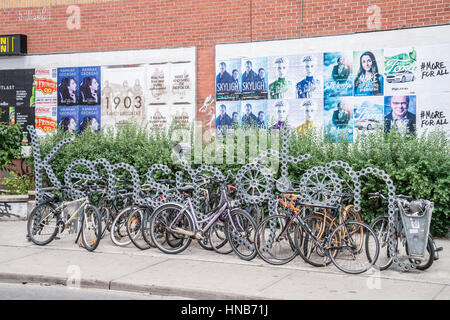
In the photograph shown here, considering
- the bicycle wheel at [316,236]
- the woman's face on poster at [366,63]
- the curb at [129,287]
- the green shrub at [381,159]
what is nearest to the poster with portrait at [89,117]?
the green shrub at [381,159]

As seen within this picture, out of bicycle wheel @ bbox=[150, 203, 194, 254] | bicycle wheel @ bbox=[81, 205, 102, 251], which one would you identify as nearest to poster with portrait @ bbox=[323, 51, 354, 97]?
bicycle wheel @ bbox=[150, 203, 194, 254]

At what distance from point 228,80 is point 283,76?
1.38 m

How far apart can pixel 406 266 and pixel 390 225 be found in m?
0.56

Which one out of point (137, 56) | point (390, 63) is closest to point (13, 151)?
point (137, 56)

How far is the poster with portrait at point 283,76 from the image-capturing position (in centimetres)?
1305

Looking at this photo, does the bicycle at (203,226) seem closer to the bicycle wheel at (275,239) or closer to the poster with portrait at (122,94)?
the bicycle wheel at (275,239)

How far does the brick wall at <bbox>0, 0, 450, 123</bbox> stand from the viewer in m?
12.2

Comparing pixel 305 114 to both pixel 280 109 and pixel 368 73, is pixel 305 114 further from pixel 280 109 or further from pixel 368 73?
pixel 368 73

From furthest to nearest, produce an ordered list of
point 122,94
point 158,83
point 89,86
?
1. point 89,86
2. point 122,94
3. point 158,83

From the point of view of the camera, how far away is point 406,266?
7.15 m

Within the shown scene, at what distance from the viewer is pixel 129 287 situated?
21.9 feet

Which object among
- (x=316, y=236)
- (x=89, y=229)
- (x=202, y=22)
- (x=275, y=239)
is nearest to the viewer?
(x=316, y=236)

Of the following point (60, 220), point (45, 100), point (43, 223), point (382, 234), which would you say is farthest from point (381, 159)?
point (45, 100)

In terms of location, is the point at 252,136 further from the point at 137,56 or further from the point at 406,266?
the point at 137,56
